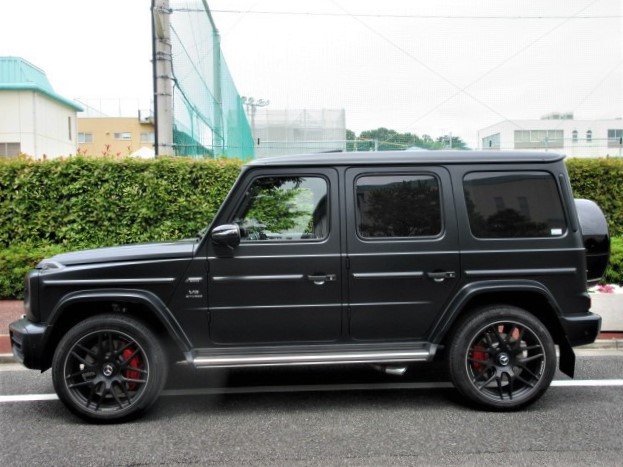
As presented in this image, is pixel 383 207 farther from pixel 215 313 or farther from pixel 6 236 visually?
pixel 6 236

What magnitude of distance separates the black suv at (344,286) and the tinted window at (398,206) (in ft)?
0.04

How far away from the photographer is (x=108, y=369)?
4609 mm

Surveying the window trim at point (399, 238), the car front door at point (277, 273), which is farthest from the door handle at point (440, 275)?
the car front door at point (277, 273)

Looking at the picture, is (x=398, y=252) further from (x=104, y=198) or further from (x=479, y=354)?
(x=104, y=198)

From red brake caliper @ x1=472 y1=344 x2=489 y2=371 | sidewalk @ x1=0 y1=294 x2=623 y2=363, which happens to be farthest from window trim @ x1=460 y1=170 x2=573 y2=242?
sidewalk @ x1=0 y1=294 x2=623 y2=363

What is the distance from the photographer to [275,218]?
484 centimetres

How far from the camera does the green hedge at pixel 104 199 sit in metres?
9.59

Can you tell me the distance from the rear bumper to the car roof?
4.08 ft

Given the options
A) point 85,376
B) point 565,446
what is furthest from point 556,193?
point 85,376

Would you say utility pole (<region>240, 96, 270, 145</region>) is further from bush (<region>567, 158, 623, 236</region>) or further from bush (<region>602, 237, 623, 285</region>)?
bush (<region>602, 237, 623, 285</region>)

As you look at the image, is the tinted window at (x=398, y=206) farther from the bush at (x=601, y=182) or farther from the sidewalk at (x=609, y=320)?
the bush at (x=601, y=182)

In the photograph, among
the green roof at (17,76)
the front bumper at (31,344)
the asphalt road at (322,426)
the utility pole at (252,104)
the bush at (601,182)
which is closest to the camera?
the asphalt road at (322,426)

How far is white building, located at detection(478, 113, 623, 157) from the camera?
1336cm

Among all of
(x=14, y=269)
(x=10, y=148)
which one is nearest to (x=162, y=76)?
(x=14, y=269)
